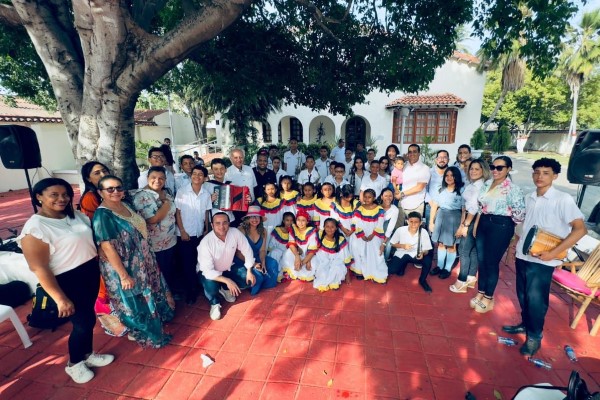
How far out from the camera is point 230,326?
345cm

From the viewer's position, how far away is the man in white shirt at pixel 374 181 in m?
5.52

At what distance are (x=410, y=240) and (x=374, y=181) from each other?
1.50 metres

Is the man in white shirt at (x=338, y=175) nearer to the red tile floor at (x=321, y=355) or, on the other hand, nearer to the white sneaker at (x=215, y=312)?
the red tile floor at (x=321, y=355)

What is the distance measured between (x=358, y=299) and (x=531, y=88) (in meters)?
32.2

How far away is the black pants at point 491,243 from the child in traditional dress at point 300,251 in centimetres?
219

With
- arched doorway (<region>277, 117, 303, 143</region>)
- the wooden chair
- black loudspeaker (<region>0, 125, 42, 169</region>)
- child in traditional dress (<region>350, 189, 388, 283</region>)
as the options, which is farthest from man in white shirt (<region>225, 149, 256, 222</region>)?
arched doorway (<region>277, 117, 303, 143</region>)

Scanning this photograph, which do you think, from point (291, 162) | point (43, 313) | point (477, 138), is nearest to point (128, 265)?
point (43, 313)

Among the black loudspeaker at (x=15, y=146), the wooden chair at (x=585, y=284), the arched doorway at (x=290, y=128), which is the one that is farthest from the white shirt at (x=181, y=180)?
the arched doorway at (x=290, y=128)

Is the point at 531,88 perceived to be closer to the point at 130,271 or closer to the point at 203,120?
the point at 203,120

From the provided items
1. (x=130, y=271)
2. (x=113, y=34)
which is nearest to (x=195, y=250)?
(x=130, y=271)

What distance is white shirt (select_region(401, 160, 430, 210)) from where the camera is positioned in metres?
4.89

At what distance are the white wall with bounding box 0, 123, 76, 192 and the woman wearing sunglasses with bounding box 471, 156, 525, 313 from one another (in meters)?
16.3

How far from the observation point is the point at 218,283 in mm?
3756

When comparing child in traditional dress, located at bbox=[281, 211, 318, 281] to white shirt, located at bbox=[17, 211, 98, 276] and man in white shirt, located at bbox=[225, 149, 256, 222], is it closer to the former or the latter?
man in white shirt, located at bbox=[225, 149, 256, 222]
